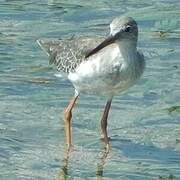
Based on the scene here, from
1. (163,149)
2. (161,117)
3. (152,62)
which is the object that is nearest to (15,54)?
(152,62)

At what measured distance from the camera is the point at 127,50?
8648 mm

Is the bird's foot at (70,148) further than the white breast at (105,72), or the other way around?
the bird's foot at (70,148)

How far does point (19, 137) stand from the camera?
8875 mm

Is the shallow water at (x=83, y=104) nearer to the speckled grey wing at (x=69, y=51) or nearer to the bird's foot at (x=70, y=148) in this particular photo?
the bird's foot at (x=70, y=148)

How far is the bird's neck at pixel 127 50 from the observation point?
8609mm

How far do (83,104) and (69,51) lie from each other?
2.81 ft

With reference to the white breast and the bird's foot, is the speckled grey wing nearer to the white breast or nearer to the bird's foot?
the white breast

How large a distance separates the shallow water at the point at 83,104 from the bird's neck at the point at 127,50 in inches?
34.3

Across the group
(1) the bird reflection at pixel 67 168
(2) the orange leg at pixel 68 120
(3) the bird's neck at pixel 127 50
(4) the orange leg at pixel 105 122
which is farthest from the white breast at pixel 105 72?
(1) the bird reflection at pixel 67 168

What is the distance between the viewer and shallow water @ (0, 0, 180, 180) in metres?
8.31

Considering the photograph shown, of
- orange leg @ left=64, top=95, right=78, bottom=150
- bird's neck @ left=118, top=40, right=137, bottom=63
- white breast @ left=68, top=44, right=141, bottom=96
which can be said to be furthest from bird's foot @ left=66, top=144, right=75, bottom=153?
bird's neck @ left=118, top=40, right=137, bottom=63

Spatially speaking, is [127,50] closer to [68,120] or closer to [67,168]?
[68,120]

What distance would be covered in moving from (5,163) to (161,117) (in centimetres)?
213

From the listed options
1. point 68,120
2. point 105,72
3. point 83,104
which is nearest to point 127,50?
point 105,72
